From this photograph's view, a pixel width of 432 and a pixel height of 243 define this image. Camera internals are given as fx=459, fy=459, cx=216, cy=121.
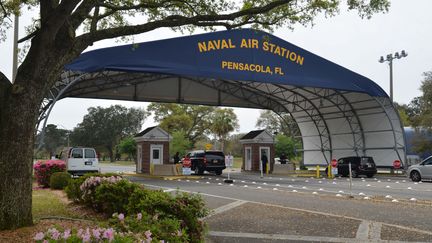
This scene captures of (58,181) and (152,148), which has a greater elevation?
(152,148)

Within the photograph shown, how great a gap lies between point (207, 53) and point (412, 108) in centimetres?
6822

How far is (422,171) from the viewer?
24875 mm

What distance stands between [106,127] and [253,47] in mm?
79361

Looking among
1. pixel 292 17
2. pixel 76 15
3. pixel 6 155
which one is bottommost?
pixel 6 155

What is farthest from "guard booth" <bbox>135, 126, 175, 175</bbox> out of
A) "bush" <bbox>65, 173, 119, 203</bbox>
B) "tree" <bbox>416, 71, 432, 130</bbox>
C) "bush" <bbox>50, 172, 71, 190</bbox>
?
"bush" <bbox>65, 173, 119, 203</bbox>

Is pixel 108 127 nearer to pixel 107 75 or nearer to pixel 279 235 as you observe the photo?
pixel 107 75

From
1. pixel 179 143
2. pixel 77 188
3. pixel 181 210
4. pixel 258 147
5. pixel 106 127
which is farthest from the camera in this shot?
pixel 106 127

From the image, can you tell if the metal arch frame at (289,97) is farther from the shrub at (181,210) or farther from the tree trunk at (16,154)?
the shrub at (181,210)

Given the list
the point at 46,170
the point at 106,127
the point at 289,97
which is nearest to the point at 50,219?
the point at 46,170

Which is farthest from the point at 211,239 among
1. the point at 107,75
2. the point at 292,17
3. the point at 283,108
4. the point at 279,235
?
the point at 283,108

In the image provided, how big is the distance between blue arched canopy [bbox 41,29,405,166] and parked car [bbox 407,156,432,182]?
6360 mm

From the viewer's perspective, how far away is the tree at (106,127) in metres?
100

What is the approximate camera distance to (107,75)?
29234mm

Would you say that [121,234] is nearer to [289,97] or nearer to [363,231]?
[363,231]
